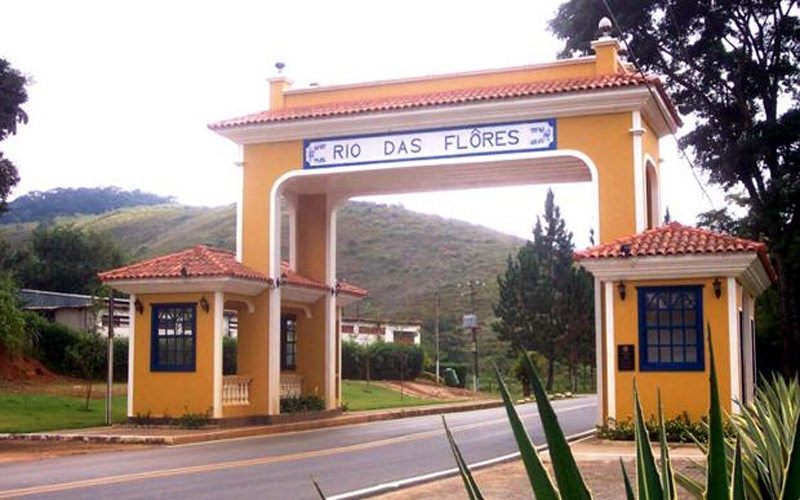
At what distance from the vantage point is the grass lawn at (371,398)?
1336 inches

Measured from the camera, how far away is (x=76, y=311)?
44.4m

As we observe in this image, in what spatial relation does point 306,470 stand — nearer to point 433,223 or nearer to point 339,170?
point 339,170

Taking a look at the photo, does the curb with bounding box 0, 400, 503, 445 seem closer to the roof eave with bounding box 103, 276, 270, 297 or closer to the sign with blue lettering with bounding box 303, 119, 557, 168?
the roof eave with bounding box 103, 276, 270, 297

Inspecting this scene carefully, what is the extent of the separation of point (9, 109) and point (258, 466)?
1949cm

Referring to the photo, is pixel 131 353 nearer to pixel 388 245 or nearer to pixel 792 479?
pixel 792 479

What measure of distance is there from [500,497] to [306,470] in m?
4.12

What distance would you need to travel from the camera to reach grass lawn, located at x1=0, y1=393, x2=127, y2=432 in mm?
22484

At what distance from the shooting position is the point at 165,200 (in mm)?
164750

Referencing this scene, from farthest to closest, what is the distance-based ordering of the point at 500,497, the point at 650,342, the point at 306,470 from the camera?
the point at 650,342 → the point at 306,470 → the point at 500,497

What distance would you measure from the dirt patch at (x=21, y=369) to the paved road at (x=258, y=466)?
16816 mm

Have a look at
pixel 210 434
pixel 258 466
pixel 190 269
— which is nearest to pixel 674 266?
pixel 258 466

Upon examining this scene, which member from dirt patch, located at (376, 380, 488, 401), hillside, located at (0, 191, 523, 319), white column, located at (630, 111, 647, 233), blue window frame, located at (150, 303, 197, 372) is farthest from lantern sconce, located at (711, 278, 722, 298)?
hillside, located at (0, 191, 523, 319)

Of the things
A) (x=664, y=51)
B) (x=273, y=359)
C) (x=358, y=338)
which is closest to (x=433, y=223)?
(x=358, y=338)

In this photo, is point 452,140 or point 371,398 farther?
point 371,398
